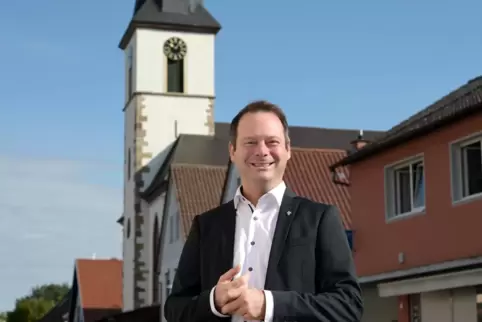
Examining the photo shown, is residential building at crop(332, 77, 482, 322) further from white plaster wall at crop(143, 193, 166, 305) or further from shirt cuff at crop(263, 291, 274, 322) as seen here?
white plaster wall at crop(143, 193, 166, 305)

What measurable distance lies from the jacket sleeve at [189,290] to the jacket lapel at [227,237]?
11cm

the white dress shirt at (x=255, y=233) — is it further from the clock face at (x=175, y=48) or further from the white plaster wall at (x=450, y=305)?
the clock face at (x=175, y=48)

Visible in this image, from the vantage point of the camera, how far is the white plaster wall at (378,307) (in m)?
22.6

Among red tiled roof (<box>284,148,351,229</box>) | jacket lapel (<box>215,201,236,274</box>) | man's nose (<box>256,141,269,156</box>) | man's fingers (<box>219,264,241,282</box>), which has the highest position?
red tiled roof (<box>284,148,351,229</box>)

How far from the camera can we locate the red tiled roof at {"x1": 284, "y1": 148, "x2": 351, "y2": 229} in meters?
29.6

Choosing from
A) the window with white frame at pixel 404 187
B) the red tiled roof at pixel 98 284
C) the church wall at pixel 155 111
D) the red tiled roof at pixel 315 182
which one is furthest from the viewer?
the red tiled roof at pixel 98 284

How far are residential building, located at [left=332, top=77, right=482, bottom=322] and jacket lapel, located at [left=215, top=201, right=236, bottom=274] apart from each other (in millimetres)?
13600

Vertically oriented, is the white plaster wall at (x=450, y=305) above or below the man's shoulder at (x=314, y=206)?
above

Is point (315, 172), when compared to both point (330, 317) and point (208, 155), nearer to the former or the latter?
point (208, 155)

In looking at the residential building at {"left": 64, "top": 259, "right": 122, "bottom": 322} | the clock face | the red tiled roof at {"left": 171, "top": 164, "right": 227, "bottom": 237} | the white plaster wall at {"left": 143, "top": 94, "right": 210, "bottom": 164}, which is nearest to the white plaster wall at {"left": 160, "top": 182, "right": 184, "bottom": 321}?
the red tiled roof at {"left": 171, "top": 164, "right": 227, "bottom": 237}

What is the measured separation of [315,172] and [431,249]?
10971mm

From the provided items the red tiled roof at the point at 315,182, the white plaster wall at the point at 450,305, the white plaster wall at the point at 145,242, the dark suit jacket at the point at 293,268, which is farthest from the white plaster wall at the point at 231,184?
the dark suit jacket at the point at 293,268

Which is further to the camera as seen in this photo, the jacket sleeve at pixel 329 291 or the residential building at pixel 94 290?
the residential building at pixel 94 290

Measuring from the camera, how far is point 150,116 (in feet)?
173
